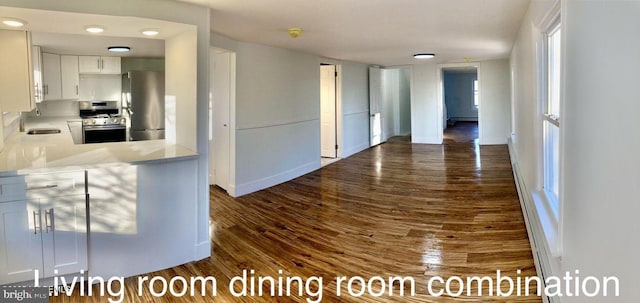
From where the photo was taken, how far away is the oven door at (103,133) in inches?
248

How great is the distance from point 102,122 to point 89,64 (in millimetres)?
990

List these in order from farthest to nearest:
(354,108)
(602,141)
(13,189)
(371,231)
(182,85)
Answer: (354,108) → (371,231) → (182,85) → (13,189) → (602,141)

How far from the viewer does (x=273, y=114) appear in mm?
5688

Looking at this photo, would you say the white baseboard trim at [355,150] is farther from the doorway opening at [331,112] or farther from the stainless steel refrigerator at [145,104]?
the stainless steel refrigerator at [145,104]

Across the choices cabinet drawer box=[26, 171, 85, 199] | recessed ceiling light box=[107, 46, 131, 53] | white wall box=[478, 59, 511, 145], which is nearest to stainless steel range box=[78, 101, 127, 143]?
recessed ceiling light box=[107, 46, 131, 53]

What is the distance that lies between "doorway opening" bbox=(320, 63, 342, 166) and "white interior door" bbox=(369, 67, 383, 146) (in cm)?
162

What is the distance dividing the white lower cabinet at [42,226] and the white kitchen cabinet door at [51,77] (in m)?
4.49

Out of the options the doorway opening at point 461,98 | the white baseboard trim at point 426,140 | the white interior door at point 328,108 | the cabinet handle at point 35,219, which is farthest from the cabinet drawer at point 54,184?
the doorway opening at point 461,98

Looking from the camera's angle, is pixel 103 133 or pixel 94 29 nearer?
pixel 94 29

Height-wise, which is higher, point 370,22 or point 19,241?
point 370,22

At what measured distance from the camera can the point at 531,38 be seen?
309cm

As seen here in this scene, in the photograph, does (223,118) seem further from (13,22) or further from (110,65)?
(110,65)

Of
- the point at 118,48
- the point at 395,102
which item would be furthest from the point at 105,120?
the point at 395,102

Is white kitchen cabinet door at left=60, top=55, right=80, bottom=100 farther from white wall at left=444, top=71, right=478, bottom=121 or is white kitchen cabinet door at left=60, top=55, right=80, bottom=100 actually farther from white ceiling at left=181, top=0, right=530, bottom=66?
white wall at left=444, top=71, right=478, bottom=121
